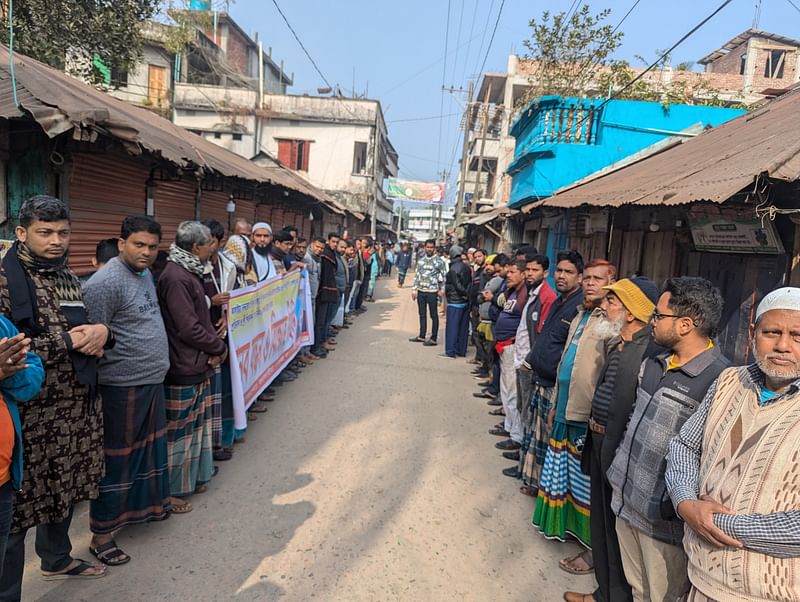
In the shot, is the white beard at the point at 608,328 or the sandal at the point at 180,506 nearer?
the white beard at the point at 608,328

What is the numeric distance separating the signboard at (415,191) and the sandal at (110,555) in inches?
1411

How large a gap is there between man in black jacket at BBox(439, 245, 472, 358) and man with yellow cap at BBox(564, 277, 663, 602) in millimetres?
6007

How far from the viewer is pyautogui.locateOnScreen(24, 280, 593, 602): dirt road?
2986 millimetres

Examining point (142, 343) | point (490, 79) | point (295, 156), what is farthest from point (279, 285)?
point (490, 79)

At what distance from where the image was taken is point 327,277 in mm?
8898

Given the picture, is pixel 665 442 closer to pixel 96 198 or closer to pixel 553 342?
pixel 553 342

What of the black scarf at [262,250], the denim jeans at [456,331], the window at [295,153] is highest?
the window at [295,153]

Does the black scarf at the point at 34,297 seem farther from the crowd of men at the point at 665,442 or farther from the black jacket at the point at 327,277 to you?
the black jacket at the point at 327,277

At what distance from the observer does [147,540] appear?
3340 mm

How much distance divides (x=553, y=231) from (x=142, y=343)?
949cm

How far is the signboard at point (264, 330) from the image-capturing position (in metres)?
4.71

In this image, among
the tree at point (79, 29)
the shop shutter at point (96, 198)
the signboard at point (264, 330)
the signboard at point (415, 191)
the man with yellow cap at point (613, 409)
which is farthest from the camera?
the signboard at point (415, 191)

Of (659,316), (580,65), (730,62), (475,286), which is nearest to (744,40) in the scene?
(730,62)

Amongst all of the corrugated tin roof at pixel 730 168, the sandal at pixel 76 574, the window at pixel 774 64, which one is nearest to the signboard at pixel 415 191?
the window at pixel 774 64
